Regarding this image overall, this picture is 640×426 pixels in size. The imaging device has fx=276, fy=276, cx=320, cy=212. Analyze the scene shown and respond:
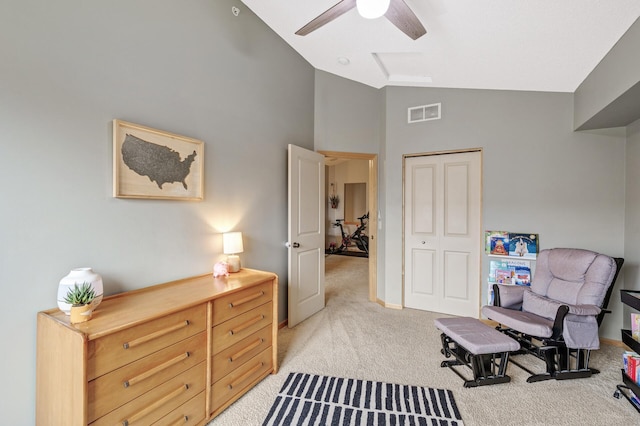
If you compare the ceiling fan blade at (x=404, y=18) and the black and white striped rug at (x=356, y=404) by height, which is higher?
the ceiling fan blade at (x=404, y=18)

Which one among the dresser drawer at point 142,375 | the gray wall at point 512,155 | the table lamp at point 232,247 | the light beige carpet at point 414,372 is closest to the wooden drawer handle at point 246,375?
the light beige carpet at point 414,372

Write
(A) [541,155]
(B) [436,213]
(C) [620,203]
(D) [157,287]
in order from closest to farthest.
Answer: (D) [157,287] → (C) [620,203] → (A) [541,155] → (B) [436,213]

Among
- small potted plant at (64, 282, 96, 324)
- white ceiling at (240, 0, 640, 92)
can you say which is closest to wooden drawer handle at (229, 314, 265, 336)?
small potted plant at (64, 282, 96, 324)

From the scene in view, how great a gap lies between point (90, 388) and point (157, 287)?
741 mm

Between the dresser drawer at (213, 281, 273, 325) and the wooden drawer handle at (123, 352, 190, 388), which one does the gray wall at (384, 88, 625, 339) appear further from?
the wooden drawer handle at (123, 352, 190, 388)

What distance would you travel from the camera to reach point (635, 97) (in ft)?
6.77

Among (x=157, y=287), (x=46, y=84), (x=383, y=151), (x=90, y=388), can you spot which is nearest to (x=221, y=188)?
(x=157, y=287)

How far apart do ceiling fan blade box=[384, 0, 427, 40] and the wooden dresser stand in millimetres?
2036

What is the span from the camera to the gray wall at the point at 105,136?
132cm

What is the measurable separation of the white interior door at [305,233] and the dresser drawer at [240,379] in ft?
3.07

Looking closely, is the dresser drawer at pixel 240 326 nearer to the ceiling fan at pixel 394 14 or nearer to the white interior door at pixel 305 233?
the white interior door at pixel 305 233

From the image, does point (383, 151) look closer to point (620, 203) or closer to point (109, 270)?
point (620, 203)

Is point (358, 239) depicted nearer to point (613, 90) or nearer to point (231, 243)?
point (231, 243)

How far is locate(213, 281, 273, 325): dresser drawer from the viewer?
176 centimetres
